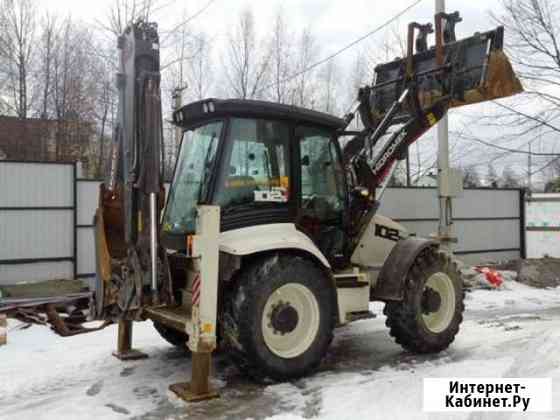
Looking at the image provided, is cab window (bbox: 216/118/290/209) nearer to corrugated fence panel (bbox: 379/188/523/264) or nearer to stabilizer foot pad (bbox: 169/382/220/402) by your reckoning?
stabilizer foot pad (bbox: 169/382/220/402)

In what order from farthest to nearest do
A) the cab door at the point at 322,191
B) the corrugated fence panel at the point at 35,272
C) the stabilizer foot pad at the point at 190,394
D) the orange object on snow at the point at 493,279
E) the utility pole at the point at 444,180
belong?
the orange object on snow at the point at 493,279
the utility pole at the point at 444,180
the corrugated fence panel at the point at 35,272
the cab door at the point at 322,191
the stabilizer foot pad at the point at 190,394

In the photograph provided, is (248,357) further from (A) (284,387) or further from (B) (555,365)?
(B) (555,365)

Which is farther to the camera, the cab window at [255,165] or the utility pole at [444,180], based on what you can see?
the utility pole at [444,180]

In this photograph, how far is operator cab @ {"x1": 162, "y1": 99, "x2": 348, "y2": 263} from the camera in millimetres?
5754

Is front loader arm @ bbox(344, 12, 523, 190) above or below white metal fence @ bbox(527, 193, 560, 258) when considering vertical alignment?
above

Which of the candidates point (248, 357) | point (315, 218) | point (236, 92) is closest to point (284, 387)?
point (248, 357)

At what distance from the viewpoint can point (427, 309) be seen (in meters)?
6.77

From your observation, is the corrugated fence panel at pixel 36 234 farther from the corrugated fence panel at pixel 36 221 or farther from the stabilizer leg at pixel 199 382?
the stabilizer leg at pixel 199 382

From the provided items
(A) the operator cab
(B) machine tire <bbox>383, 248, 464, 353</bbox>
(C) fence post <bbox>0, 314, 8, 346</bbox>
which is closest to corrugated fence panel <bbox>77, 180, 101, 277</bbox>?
(C) fence post <bbox>0, 314, 8, 346</bbox>

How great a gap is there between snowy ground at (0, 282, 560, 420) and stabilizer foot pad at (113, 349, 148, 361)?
86mm

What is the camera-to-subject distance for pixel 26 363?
6570 millimetres

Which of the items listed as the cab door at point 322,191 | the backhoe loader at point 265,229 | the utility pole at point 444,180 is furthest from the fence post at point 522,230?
the cab door at point 322,191

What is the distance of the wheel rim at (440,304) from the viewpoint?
267 inches

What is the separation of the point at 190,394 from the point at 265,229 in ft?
5.50
